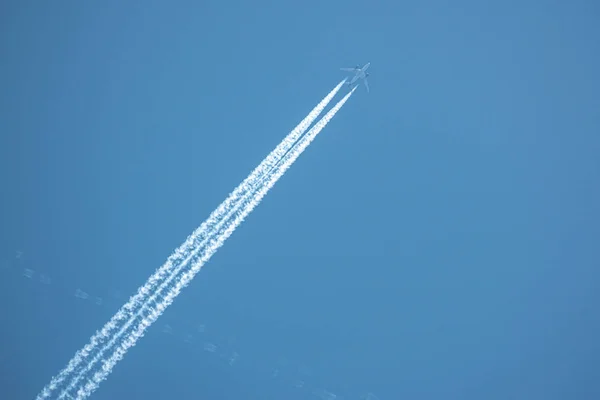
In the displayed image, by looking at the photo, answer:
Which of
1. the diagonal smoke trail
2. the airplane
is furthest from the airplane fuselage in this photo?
the diagonal smoke trail

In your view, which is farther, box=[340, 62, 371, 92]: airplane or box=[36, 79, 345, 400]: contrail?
box=[340, 62, 371, 92]: airplane

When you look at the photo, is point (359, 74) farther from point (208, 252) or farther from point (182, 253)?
point (182, 253)

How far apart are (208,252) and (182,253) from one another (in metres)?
0.76

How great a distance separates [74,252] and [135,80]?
5.41m

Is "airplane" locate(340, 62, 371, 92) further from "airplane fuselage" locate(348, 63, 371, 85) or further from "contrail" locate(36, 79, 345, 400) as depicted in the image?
"contrail" locate(36, 79, 345, 400)

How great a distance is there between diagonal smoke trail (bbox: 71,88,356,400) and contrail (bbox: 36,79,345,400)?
0.82ft

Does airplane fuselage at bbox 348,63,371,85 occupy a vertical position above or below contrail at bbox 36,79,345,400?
above

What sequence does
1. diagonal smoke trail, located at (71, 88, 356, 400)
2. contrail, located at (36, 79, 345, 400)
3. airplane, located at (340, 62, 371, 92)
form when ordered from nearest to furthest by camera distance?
diagonal smoke trail, located at (71, 88, 356, 400) < contrail, located at (36, 79, 345, 400) < airplane, located at (340, 62, 371, 92)

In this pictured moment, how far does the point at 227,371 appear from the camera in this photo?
749 inches

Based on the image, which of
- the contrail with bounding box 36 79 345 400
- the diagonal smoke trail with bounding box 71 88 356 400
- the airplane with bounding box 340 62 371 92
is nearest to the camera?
the diagonal smoke trail with bounding box 71 88 356 400

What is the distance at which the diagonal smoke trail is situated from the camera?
17.4 meters

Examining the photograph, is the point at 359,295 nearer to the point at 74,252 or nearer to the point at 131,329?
the point at 131,329

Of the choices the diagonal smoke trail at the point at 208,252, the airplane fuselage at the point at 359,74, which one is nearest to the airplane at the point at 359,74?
the airplane fuselage at the point at 359,74

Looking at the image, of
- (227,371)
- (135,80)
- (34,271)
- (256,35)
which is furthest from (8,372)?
(256,35)
